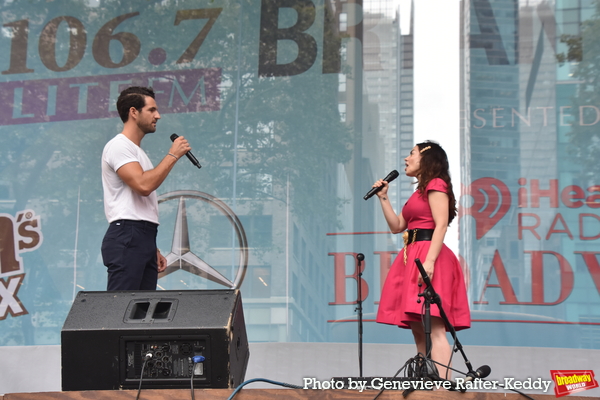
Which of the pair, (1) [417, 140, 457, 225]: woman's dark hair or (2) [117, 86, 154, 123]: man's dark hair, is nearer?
(2) [117, 86, 154, 123]: man's dark hair

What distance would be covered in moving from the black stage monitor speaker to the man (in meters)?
0.49

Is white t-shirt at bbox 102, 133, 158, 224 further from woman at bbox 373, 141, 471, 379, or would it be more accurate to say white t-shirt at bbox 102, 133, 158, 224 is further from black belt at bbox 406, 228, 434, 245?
black belt at bbox 406, 228, 434, 245

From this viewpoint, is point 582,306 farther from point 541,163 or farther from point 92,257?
point 92,257

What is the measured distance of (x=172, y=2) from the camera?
4711 mm

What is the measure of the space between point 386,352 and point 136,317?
2.15m

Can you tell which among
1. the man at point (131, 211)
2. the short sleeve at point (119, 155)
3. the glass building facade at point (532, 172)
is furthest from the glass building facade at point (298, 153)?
the short sleeve at point (119, 155)

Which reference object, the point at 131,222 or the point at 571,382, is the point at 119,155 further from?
the point at 571,382

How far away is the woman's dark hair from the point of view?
3.04 metres

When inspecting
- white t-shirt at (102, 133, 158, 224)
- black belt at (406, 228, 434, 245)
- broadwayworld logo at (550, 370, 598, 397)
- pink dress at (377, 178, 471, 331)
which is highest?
white t-shirt at (102, 133, 158, 224)

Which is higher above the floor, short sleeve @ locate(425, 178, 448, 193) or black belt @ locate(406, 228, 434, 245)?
short sleeve @ locate(425, 178, 448, 193)

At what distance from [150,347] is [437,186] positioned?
1494 mm

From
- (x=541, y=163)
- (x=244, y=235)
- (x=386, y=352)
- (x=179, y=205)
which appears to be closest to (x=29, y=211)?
(x=179, y=205)

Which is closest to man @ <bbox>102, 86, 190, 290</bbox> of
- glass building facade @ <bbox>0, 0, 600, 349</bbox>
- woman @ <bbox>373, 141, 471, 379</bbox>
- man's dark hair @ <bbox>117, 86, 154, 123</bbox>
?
man's dark hair @ <bbox>117, 86, 154, 123</bbox>

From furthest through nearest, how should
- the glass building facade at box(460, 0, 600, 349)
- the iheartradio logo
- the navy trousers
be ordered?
the iheartradio logo
the glass building facade at box(460, 0, 600, 349)
the navy trousers
